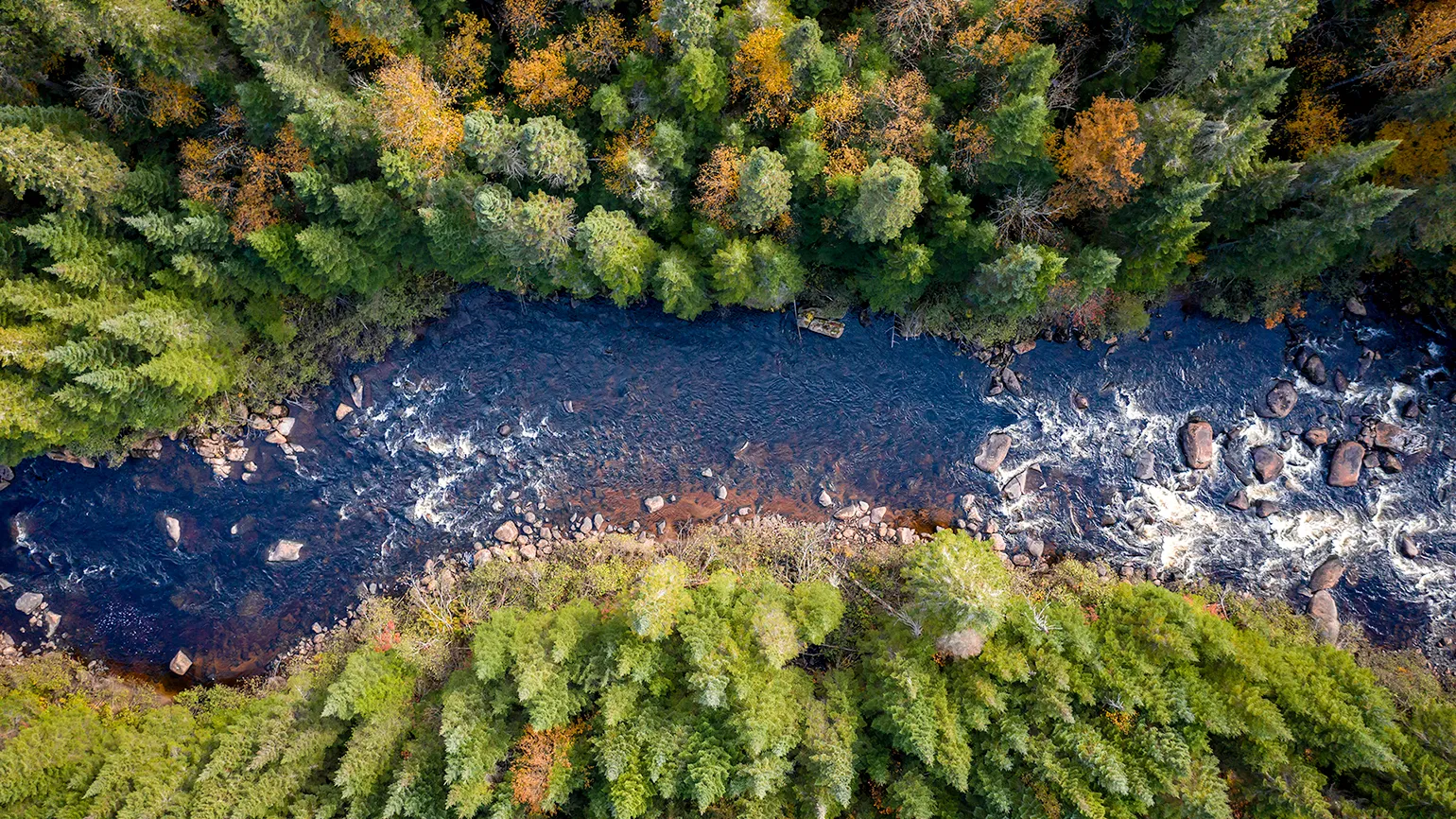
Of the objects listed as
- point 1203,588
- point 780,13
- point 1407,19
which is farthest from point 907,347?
point 1407,19

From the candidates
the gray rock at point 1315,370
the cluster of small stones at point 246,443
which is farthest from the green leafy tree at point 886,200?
the cluster of small stones at point 246,443

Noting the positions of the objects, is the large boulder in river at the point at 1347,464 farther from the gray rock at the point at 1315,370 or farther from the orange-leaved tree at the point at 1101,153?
the orange-leaved tree at the point at 1101,153

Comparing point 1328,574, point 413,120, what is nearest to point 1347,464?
point 1328,574

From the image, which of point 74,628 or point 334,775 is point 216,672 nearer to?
point 74,628

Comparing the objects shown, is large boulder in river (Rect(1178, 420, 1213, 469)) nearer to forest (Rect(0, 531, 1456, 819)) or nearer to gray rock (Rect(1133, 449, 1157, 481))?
gray rock (Rect(1133, 449, 1157, 481))

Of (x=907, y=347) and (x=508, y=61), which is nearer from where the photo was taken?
(x=508, y=61)

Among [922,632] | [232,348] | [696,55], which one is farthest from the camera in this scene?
[232,348]
